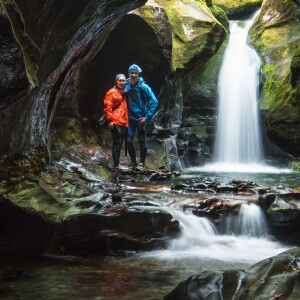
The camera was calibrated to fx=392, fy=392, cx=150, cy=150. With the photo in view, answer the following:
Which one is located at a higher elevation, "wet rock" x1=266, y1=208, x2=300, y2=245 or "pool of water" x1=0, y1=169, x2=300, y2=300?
"wet rock" x1=266, y1=208, x2=300, y2=245

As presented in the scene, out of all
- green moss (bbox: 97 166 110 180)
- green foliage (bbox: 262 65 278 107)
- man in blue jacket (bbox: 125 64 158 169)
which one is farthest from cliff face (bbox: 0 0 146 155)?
green foliage (bbox: 262 65 278 107)

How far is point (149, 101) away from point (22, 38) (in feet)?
17.9

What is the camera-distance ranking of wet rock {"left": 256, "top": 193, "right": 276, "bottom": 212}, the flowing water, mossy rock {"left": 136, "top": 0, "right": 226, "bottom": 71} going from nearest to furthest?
the flowing water < wet rock {"left": 256, "top": 193, "right": 276, "bottom": 212} < mossy rock {"left": 136, "top": 0, "right": 226, "bottom": 71}

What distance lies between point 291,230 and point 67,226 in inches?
147

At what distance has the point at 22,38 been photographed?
4.90 metres

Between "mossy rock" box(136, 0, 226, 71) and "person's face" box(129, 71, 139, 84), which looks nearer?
"person's face" box(129, 71, 139, 84)

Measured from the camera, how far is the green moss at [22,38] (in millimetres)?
4504

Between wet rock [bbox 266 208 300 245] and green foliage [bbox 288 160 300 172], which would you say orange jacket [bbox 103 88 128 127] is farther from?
green foliage [bbox 288 160 300 172]

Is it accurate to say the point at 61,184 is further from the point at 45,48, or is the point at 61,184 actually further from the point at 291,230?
the point at 291,230

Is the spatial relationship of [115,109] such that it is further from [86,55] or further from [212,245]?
[212,245]

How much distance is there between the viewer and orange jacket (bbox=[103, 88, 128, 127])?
999 centimetres

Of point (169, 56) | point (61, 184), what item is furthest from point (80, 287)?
point (169, 56)

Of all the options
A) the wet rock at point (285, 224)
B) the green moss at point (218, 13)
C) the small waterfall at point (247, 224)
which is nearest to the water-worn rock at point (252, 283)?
the wet rock at point (285, 224)

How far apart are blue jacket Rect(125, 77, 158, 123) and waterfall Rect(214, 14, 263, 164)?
28.8 ft
